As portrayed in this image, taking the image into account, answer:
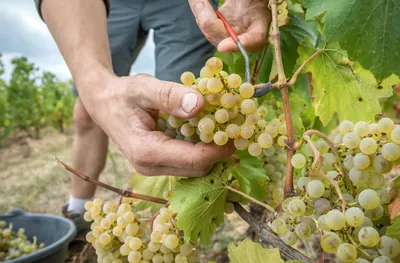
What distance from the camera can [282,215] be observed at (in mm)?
777

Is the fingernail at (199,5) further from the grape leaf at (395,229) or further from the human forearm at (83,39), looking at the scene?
the grape leaf at (395,229)

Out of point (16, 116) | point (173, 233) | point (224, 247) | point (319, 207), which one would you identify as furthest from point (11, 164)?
point (319, 207)

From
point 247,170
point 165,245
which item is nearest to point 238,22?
point 247,170

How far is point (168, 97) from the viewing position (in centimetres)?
82

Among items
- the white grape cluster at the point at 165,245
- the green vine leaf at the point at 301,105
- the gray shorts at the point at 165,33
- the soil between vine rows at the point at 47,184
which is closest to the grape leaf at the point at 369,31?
the white grape cluster at the point at 165,245

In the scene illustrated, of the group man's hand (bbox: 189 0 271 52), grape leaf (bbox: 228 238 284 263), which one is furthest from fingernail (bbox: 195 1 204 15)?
grape leaf (bbox: 228 238 284 263)

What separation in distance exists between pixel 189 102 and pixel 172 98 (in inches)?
1.5

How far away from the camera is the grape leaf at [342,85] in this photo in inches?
41.0

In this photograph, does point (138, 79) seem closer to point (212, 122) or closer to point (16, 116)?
point (212, 122)

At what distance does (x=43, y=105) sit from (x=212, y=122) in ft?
21.5

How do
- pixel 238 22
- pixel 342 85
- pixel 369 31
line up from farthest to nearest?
pixel 238 22 < pixel 342 85 < pixel 369 31

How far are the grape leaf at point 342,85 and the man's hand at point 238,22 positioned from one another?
0.37ft

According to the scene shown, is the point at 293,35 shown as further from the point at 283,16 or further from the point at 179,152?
the point at 179,152

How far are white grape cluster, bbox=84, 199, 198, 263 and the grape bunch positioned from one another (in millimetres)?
1067
